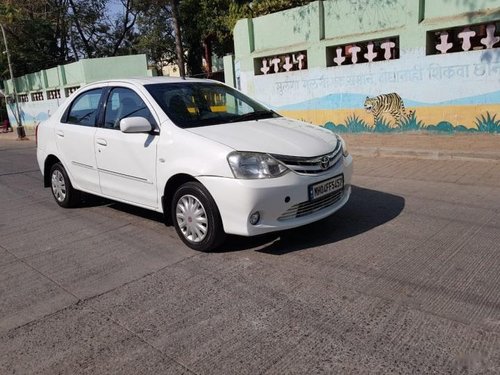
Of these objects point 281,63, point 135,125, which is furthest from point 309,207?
point 281,63

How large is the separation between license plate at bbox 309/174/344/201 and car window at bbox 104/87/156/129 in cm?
183

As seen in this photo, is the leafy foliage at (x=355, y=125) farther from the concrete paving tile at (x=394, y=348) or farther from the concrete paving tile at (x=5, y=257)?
the concrete paving tile at (x=394, y=348)

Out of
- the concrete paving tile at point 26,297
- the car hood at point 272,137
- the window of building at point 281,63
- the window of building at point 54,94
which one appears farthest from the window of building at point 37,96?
the car hood at point 272,137

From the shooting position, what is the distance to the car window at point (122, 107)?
5105mm

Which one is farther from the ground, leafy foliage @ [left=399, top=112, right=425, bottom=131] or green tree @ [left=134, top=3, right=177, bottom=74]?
green tree @ [left=134, top=3, right=177, bottom=74]

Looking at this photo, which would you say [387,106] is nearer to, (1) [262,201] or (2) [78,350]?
(1) [262,201]

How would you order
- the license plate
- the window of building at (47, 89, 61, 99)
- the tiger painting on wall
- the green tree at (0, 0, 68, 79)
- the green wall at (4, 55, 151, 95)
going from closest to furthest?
the license plate → the tiger painting on wall → the green wall at (4, 55, 151, 95) → the window of building at (47, 89, 61, 99) → the green tree at (0, 0, 68, 79)

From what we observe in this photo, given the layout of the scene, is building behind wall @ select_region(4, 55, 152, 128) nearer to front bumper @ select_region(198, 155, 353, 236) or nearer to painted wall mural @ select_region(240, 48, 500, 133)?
painted wall mural @ select_region(240, 48, 500, 133)

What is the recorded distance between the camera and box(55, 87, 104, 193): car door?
5770 millimetres

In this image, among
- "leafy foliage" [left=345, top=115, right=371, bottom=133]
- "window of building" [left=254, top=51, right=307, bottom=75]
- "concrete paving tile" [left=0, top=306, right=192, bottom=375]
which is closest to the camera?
"concrete paving tile" [left=0, top=306, right=192, bottom=375]

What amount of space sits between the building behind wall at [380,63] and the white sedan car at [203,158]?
19.3ft

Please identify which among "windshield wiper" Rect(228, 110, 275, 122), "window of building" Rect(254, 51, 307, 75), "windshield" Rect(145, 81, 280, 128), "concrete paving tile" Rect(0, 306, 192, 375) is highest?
"window of building" Rect(254, 51, 307, 75)

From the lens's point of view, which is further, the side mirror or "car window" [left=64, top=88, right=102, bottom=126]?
"car window" [left=64, top=88, right=102, bottom=126]

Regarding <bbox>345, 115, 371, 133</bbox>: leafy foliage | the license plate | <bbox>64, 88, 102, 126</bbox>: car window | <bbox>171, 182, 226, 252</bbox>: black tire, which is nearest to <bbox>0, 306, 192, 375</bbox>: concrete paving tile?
<bbox>171, 182, 226, 252</bbox>: black tire
